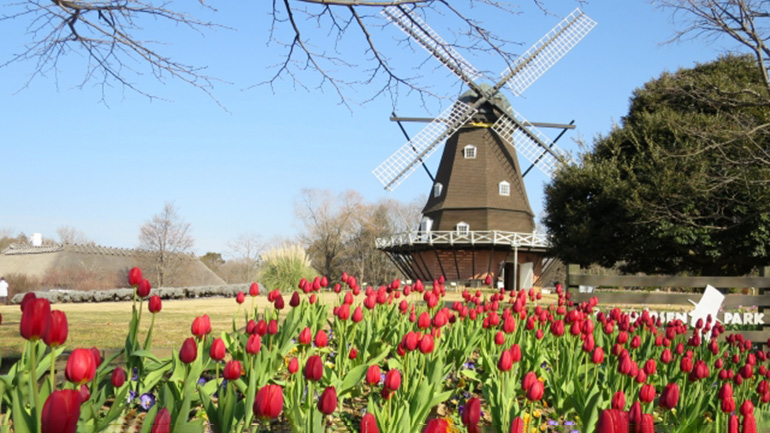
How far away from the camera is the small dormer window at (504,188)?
95.0 feet

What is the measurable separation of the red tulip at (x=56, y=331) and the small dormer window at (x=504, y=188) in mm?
27728

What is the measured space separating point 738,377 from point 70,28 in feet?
19.4

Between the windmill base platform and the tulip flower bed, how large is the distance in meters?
22.5

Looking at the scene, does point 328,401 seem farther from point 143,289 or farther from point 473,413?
point 143,289

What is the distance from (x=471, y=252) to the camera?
29.1 m

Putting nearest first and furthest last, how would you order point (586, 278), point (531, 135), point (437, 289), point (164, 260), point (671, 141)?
1. point (437, 289)
2. point (586, 278)
3. point (671, 141)
4. point (531, 135)
5. point (164, 260)

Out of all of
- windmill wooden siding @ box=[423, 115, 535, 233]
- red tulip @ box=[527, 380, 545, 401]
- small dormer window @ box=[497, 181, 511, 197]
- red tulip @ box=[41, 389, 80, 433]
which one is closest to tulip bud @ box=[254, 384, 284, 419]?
red tulip @ box=[41, 389, 80, 433]

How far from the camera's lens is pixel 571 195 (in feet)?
62.0

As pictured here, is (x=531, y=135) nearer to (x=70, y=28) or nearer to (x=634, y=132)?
(x=634, y=132)

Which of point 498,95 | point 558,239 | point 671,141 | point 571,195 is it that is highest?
point 498,95

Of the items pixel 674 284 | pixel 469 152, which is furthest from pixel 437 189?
pixel 674 284

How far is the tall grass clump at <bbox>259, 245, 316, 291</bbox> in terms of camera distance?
20.3 metres

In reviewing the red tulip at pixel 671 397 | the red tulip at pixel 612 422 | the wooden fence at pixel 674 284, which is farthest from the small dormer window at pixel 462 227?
the red tulip at pixel 612 422

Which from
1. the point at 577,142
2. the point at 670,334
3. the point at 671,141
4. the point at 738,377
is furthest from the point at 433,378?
the point at 577,142
